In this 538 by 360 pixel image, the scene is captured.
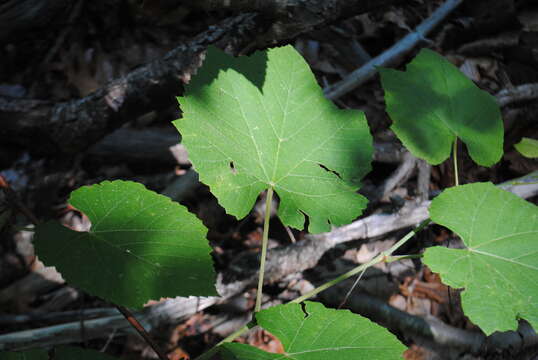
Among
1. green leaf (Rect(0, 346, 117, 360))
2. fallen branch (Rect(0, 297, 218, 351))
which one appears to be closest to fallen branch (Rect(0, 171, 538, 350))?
fallen branch (Rect(0, 297, 218, 351))

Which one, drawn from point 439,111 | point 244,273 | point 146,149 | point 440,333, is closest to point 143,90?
point 146,149

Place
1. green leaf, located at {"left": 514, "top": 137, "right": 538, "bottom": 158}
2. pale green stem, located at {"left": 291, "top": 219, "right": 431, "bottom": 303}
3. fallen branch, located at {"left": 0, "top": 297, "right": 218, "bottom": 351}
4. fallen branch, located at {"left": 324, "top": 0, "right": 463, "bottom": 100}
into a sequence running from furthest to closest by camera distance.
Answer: fallen branch, located at {"left": 324, "top": 0, "right": 463, "bottom": 100}, green leaf, located at {"left": 514, "top": 137, "right": 538, "bottom": 158}, fallen branch, located at {"left": 0, "top": 297, "right": 218, "bottom": 351}, pale green stem, located at {"left": 291, "top": 219, "right": 431, "bottom": 303}

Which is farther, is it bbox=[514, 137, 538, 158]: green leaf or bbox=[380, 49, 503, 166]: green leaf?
bbox=[514, 137, 538, 158]: green leaf

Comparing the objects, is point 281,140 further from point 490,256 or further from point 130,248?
point 490,256

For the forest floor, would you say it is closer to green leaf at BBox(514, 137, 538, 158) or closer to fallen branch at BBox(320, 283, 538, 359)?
fallen branch at BBox(320, 283, 538, 359)

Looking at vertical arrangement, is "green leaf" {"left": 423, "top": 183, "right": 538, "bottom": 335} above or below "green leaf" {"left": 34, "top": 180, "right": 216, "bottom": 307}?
below

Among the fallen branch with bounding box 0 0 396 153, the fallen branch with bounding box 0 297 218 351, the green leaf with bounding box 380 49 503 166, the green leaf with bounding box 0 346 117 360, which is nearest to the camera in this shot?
the green leaf with bounding box 0 346 117 360
